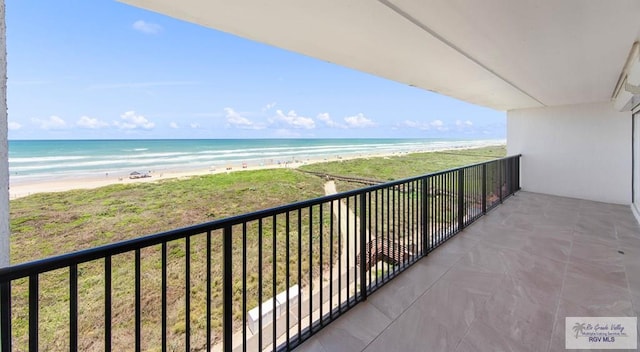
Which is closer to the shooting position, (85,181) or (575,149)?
(575,149)

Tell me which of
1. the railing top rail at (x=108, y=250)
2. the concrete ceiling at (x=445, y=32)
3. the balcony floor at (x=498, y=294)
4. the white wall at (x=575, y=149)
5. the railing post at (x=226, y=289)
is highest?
the concrete ceiling at (x=445, y=32)

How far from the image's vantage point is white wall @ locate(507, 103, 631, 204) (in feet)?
16.4

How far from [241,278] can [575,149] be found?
698cm

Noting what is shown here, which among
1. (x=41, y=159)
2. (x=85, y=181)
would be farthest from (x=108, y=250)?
(x=41, y=159)

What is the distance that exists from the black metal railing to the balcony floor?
176 millimetres

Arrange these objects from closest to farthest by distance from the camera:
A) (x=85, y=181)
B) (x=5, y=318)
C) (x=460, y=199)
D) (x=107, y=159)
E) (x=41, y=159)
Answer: (x=5, y=318), (x=460, y=199), (x=85, y=181), (x=41, y=159), (x=107, y=159)

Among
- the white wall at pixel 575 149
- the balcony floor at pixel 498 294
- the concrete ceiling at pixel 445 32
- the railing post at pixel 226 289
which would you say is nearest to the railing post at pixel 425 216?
the balcony floor at pixel 498 294

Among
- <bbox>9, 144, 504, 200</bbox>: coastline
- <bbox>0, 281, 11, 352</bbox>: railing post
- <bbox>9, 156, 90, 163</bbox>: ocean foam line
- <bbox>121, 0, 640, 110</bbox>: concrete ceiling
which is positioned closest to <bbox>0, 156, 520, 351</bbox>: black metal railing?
<bbox>0, 281, 11, 352</bbox>: railing post

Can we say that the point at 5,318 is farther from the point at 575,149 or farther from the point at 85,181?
the point at 85,181

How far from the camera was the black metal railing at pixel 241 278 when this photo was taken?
980 mm

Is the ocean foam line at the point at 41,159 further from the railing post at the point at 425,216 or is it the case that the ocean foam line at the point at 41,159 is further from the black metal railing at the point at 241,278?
the railing post at the point at 425,216

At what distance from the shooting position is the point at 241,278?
3.53 m

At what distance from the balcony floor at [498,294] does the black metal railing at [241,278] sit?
0.58ft

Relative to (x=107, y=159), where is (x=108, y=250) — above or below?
below
